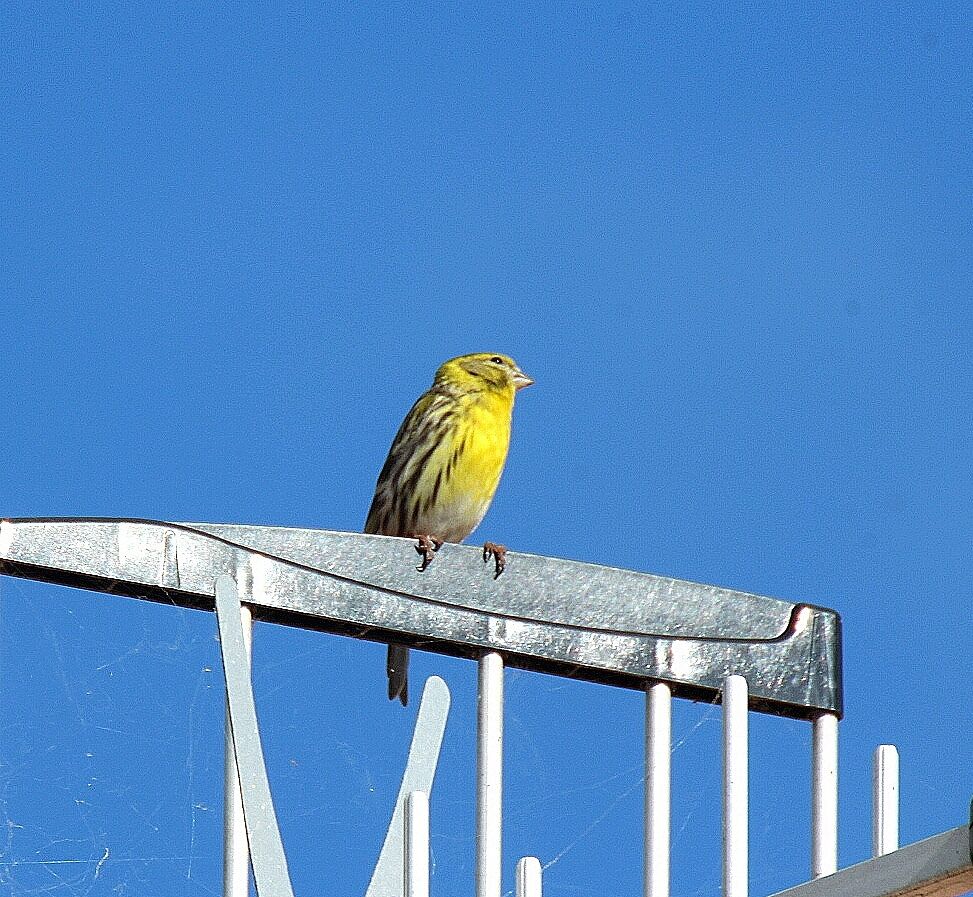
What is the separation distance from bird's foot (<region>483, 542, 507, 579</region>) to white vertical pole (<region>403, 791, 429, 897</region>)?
2.40 metres

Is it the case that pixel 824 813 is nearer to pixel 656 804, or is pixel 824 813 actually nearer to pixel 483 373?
pixel 656 804

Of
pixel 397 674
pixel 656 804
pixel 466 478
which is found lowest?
pixel 656 804

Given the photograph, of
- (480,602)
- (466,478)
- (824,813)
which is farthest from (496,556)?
(466,478)

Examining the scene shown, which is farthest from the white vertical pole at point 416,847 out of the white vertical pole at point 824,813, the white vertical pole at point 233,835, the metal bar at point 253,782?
the white vertical pole at point 824,813

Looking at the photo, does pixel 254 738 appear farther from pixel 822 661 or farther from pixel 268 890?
pixel 822 661

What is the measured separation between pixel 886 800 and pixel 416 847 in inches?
41.5

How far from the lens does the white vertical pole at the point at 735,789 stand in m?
5.07

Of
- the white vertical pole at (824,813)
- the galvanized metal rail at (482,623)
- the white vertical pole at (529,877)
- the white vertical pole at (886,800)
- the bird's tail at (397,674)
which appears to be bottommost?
the white vertical pole at (529,877)

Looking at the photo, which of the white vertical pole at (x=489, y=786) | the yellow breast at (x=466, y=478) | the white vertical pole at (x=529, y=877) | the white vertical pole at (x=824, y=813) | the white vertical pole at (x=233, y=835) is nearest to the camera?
the white vertical pole at (x=529, y=877)

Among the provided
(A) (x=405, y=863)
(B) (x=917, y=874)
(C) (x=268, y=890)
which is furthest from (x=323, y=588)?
(B) (x=917, y=874)

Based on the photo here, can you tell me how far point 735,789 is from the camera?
516cm

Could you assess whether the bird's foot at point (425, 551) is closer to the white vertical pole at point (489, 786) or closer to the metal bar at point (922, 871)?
the white vertical pole at point (489, 786)

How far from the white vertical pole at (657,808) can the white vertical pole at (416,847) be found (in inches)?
49.1

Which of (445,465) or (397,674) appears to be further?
(445,465)
